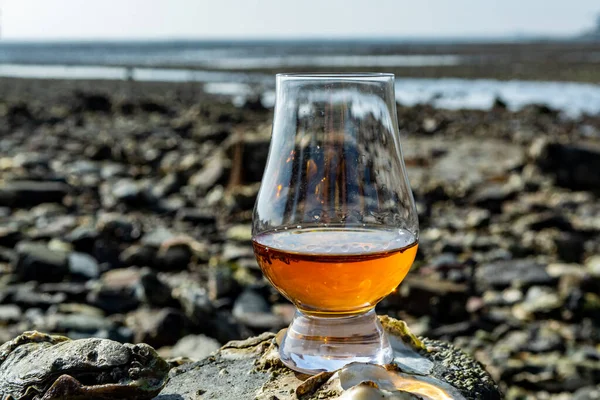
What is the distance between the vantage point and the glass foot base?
183 centimetres

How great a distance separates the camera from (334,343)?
72.4 inches

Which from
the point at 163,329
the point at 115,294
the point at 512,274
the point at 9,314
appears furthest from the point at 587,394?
the point at 9,314

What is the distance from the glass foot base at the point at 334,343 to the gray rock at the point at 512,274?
14.8 ft

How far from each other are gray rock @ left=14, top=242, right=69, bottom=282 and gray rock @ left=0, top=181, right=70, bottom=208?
2.33 m

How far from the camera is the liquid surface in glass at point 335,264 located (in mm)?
1775

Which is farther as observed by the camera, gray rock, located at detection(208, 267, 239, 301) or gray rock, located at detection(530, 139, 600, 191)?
gray rock, located at detection(530, 139, 600, 191)

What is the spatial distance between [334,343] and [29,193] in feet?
23.8

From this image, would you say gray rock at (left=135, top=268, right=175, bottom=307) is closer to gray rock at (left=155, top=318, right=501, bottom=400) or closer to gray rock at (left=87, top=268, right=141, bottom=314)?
gray rock at (left=87, top=268, right=141, bottom=314)

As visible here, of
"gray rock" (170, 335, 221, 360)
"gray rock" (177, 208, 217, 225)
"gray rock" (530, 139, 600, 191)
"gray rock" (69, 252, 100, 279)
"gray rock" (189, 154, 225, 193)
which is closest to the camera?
"gray rock" (170, 335, 221, 360)

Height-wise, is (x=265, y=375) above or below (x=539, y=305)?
above

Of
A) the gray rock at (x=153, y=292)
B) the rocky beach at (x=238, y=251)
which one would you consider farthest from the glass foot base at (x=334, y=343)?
the gray rock at (x=153, y=292)

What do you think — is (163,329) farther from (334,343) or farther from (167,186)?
(167,186)

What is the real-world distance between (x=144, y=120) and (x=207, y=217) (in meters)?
10.5

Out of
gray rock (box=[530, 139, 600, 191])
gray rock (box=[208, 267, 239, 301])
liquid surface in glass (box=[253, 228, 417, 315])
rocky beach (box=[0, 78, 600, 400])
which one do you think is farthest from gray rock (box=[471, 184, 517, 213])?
liquid surface in glass (box=[253, 228, 417, 315])
